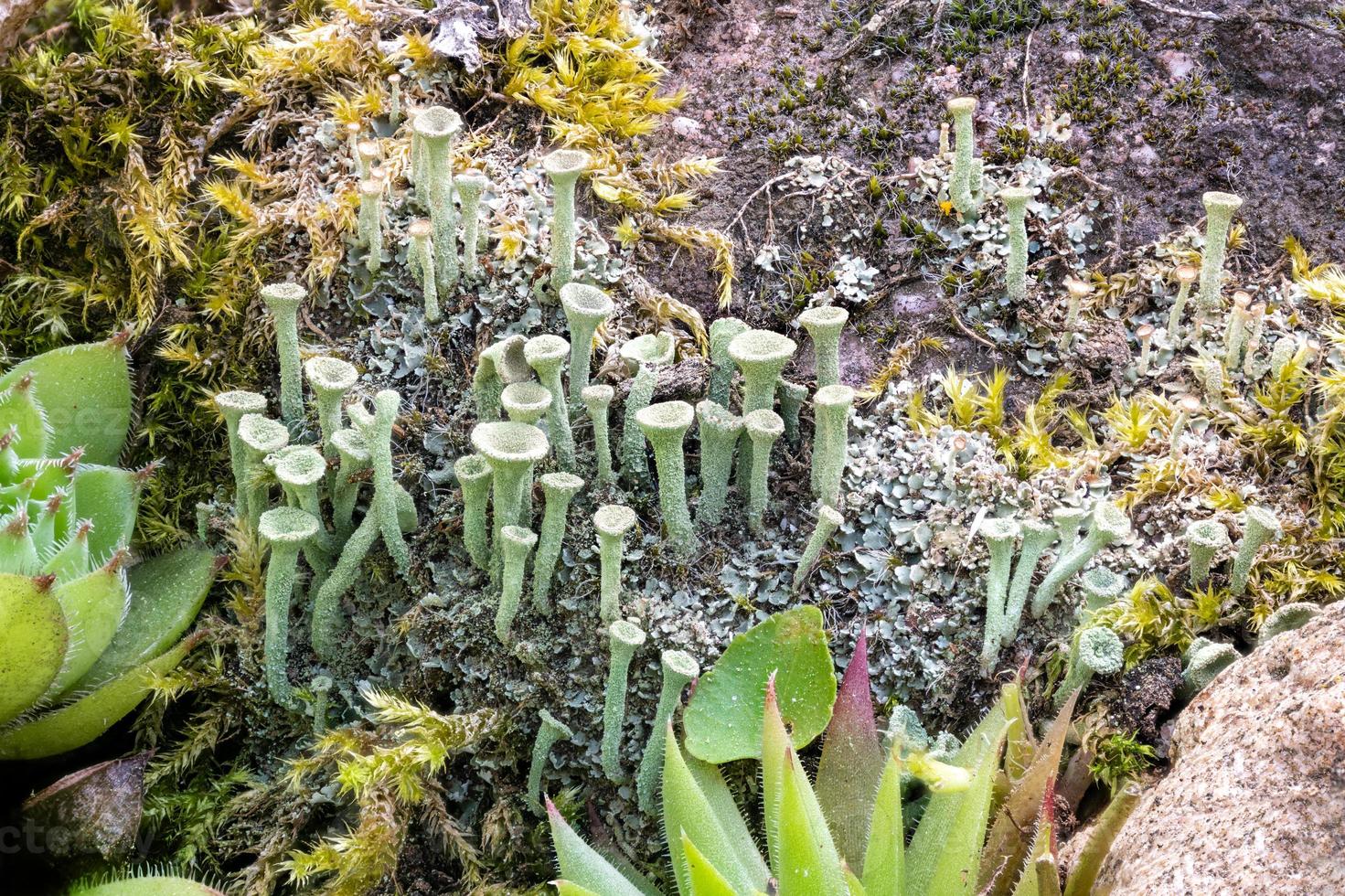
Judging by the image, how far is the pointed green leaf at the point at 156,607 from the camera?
228cm

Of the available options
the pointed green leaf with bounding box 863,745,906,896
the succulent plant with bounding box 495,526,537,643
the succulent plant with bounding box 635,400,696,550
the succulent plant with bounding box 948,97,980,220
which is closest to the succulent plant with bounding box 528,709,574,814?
the succulent plant with bounding box 495,526,537,643

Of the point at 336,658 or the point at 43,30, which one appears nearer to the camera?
the point at 336,658

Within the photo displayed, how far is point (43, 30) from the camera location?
2.84 meters

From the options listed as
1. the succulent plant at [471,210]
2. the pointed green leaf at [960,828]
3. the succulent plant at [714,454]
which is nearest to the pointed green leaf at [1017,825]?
the pointed green leaf at [960,828]

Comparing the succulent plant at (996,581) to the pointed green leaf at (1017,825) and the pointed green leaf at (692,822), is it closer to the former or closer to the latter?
the pointed green leaf at (1017,825)

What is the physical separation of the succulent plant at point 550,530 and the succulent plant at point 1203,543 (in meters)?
1.17

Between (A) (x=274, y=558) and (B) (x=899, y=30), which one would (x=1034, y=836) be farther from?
(B) (x=899, y=30)

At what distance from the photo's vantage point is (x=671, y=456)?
2.16 m

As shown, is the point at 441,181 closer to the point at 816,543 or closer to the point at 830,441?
the point at 830,441

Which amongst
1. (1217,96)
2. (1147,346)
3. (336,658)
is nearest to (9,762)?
(336,658)

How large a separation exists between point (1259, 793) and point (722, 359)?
129 centimetres

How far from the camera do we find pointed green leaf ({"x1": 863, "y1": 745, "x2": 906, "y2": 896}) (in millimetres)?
1703

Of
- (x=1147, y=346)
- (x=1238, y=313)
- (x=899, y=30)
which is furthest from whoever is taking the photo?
(x=899, y=30)

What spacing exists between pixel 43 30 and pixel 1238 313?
9.99 ft
